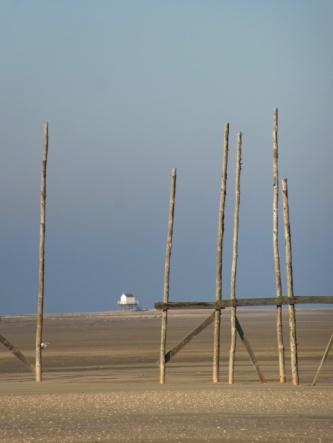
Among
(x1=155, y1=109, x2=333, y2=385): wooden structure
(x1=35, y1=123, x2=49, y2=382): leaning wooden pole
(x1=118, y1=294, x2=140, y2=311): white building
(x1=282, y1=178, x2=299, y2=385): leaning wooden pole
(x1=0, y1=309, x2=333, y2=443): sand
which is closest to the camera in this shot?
(x1=0, y1=309, x2=333, y2=443): sand

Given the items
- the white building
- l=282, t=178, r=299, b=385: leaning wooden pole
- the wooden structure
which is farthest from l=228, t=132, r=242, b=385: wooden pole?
the white building

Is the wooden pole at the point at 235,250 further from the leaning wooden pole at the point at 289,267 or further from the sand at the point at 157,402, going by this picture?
the leaning wooden pole at the point at 289,267

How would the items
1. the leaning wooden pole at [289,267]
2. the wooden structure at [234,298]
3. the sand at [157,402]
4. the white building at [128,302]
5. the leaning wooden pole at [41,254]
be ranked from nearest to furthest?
1. the sand at [157,402]
2. the leaning wooden pole at [289,267]
3. the wooden structure at [234,298]
4. the leaning wooden pole at [41,254]
5. the white building at [128,302]

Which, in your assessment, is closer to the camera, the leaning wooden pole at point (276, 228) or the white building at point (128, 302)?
the leaning wooden pole at point (276, 228)

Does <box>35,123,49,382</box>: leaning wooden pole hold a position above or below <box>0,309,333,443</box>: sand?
above

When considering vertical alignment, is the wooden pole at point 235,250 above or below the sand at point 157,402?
above

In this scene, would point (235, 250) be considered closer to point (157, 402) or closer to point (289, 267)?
point (289, 267)

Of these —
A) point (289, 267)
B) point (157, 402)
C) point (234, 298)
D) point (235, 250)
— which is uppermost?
point (235, 250)

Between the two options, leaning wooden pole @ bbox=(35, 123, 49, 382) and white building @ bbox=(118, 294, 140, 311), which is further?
white building @ bbox=(118, 294, 140, 311)

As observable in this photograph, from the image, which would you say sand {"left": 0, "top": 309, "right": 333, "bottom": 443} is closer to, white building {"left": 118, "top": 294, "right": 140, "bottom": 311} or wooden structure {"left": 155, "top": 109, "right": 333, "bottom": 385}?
wooden structure {"left": 155, "top": 109, "right": 333, "bottom": 385}

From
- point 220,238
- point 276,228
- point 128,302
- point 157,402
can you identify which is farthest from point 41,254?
point 128,302

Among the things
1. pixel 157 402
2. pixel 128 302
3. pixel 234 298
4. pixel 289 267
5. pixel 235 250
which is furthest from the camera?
pixel 128 302

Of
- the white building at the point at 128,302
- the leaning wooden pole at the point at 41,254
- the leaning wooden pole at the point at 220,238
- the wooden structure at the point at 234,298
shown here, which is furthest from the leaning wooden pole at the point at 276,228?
the white building at the point at 128,302

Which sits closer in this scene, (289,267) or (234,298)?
(289,267)
